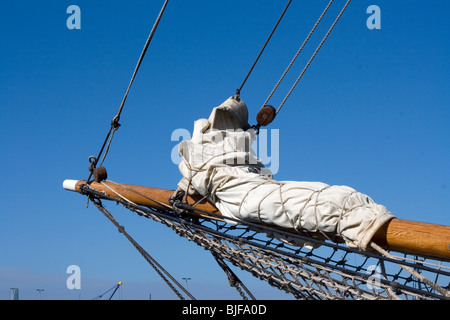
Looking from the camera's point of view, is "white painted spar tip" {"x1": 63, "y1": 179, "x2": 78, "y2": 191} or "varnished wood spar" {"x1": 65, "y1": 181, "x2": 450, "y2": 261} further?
"white painted spar tip" {"x1": 63, "y1": 179, "x2": 78, "y2": 191}

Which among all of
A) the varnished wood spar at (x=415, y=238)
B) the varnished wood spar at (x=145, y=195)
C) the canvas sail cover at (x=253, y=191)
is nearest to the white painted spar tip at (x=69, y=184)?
the varnished wood spar at (x=145, y=195)

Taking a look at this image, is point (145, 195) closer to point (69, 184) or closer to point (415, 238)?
point (69, 184)

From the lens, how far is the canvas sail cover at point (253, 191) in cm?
576

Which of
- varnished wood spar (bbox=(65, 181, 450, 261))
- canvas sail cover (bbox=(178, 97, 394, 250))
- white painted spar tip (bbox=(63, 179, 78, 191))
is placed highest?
white painted spar tip (bbox=(63, 179, 78, 191))

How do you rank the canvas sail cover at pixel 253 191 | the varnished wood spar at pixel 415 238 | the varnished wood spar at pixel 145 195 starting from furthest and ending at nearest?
the varnished wood spar at pixel 145 195 → the canvas sail cover at pixel 253 191 → the varnished wood spar at pixel 415 238

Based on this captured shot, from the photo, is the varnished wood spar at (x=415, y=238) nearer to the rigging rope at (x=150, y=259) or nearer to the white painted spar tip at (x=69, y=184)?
the rigging rope at (x=150, y=259)

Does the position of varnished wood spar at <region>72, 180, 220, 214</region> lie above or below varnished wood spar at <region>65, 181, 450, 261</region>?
above

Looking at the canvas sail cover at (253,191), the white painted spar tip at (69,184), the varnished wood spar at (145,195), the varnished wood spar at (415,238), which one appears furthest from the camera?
the white painted spar tip at (69,184)

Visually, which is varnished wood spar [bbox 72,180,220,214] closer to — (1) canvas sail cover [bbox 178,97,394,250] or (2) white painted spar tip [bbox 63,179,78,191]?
(1) canvas sail cover [bbox 178,97,394,250]

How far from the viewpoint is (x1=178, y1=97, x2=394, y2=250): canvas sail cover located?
576 cm

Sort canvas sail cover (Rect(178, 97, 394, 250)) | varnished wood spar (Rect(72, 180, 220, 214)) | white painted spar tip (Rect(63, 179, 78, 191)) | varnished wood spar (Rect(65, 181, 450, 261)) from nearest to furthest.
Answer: varnished wood spar (Rect(65, 181, 450, 261)) < canvas sail cover (Rect(178, 97, 394, 250)) < varnished wood spar (Rect(72, 180, 220, 214)) < white painted spar tip (Rect(63, 179, 78, 191))

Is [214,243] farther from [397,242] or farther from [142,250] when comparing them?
[397,242]

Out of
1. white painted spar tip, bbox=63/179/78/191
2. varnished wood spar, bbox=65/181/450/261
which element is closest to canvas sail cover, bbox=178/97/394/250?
A: varnished wood spar, bbox=65/181/450/261

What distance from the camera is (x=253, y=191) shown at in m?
6.67
